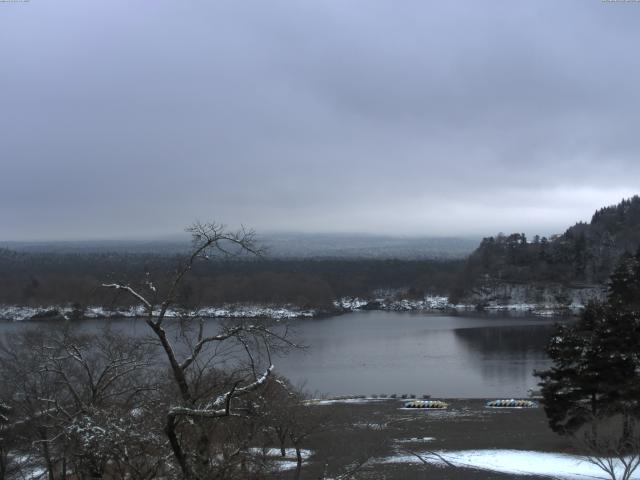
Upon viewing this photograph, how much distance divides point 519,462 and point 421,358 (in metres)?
19.6

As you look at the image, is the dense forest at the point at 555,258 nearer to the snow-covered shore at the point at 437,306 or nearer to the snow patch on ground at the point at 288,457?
the snow-covered shore at the point at 437,306

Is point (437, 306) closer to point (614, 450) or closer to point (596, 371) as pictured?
point (596, 371)

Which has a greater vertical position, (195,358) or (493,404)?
(195,358)

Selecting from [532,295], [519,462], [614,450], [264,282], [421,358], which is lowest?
[421,358]

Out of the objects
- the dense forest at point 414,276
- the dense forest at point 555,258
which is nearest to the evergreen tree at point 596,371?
the dense forest at point 414,276

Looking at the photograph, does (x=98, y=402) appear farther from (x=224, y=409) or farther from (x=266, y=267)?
(x=266, y=267)

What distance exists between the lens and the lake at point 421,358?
23.1 metres

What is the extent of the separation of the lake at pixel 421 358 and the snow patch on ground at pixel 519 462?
3.70 metres

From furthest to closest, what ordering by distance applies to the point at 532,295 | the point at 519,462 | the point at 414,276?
1. the point at 414,276
2. the point at 532,295
3. the point at 519,462

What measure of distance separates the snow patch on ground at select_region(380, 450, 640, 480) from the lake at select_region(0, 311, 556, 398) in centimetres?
370

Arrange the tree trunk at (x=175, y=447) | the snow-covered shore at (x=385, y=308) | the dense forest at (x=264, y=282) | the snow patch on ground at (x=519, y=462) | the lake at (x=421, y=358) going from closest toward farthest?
the tree trunk at (x=175, y=447)
the snow patch on ground at (x=519, y=462)
the lake at (x=421, y=358)
the snow-covered shore at (x=385, y=308)
the dense forest at (x=264, y=282)

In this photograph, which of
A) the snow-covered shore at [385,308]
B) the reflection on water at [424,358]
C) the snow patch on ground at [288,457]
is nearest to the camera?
the snow patch on ground at [288,457]

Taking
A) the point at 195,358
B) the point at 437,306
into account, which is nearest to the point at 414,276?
the point at 437,306

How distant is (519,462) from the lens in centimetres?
1055
